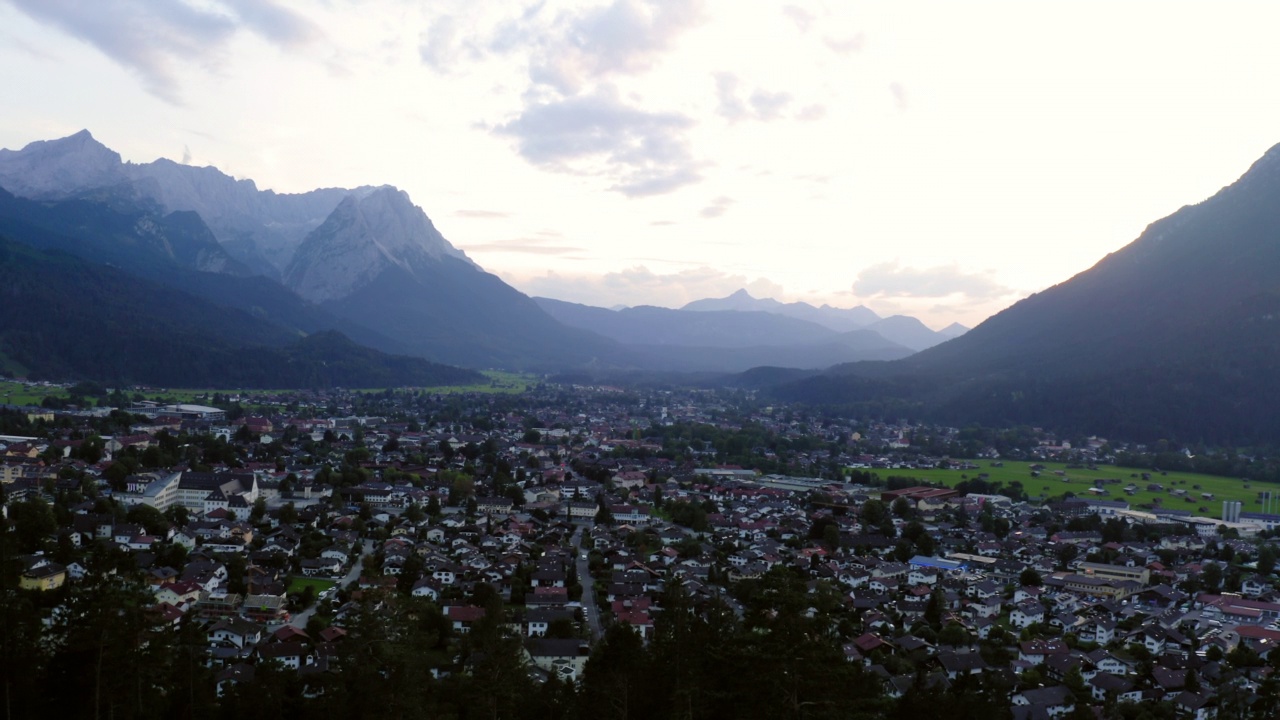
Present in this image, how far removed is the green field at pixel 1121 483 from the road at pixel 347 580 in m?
31.7

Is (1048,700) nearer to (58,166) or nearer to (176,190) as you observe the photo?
(58,166)

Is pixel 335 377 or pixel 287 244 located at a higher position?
pixel 287 244

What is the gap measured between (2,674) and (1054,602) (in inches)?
986

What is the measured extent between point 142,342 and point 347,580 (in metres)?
72.8

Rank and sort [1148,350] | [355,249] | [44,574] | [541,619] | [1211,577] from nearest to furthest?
[44,574], [541,619], [1211,577], [1148,350], [355,249]

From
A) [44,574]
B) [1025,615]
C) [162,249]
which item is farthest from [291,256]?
[1025,615]

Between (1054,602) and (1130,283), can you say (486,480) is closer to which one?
(1054,602)

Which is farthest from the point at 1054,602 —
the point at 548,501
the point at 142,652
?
the point at 142,652

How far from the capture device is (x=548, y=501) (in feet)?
131

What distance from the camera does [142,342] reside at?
283 ft

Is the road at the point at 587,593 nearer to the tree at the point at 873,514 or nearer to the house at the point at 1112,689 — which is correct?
the house at the point at 1112,689

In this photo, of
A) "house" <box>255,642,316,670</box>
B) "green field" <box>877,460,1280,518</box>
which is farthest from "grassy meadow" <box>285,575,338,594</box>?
"green field" <box>877,460,1280,518</box>

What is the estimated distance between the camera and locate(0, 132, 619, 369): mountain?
5276 inches

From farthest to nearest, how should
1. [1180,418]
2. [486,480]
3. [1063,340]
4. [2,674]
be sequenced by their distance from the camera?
[1063,340] → [1180,418] → [486,480] → [2,674]
